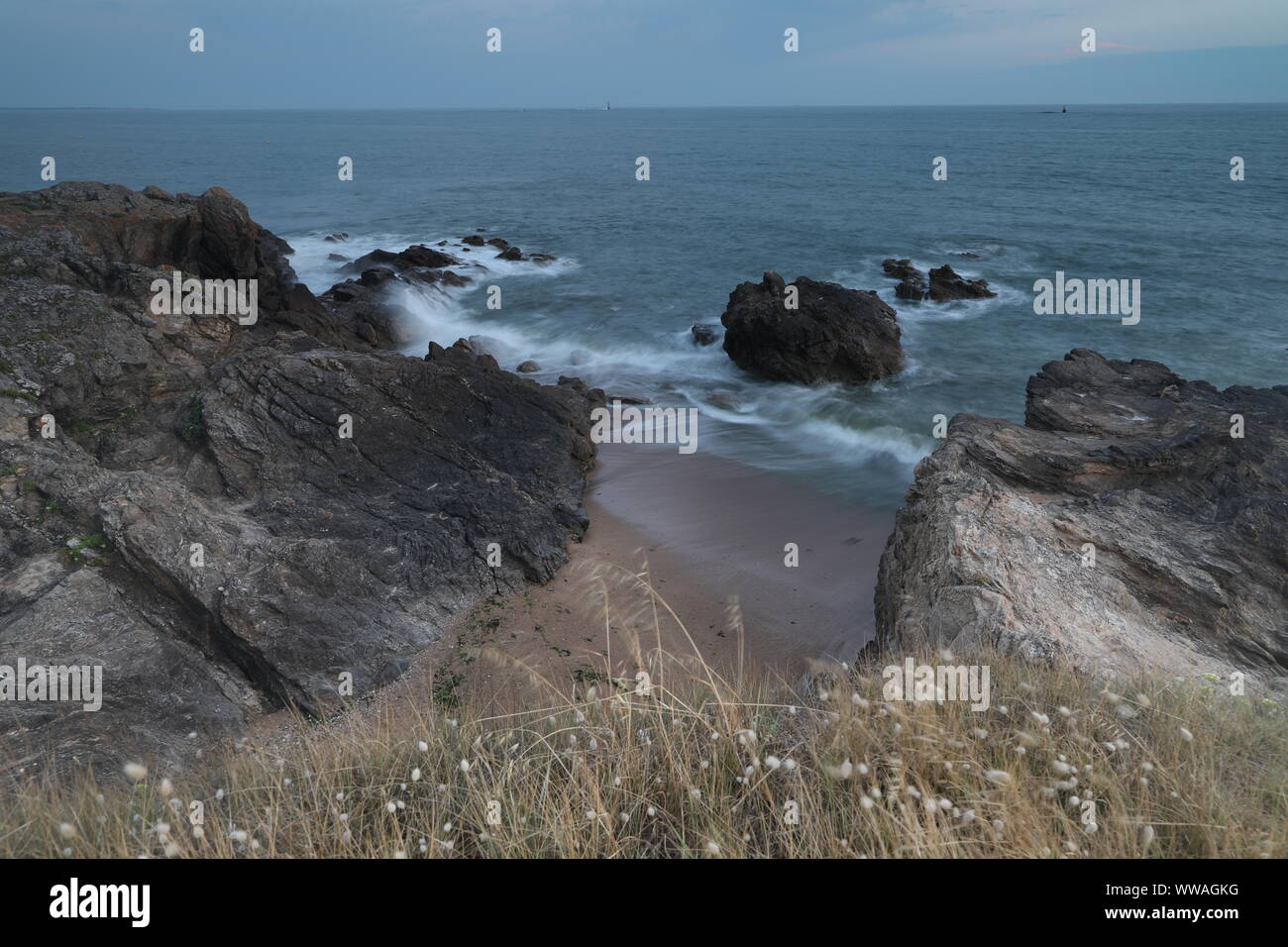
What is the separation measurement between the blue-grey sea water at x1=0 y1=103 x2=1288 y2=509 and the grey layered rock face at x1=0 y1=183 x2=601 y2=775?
19.1 ft

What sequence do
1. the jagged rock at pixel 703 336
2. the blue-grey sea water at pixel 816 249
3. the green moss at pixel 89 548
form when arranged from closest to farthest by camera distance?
the green moss at pixel 89 548
the blue-grey sea water at pixel 816 249
the jagged rock at pixel 703 336

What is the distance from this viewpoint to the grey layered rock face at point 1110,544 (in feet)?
19.1

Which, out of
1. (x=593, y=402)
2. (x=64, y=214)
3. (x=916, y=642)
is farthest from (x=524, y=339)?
(x=916, y=642)

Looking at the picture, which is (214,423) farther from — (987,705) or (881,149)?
(881,149)

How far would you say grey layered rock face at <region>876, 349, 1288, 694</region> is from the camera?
19.1 ft

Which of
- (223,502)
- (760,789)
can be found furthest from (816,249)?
(760,789)

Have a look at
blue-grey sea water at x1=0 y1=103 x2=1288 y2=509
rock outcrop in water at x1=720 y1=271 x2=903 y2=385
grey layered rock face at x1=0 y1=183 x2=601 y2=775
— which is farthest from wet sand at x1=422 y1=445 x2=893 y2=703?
rock outcrop in water at x1=720 y1=271 x2=903 y2=385

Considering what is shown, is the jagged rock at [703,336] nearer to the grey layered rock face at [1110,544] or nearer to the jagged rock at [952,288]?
the jagged rock at [952,288]

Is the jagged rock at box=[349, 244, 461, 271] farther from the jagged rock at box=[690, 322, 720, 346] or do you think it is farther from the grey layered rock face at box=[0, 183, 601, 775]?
the grey layered rock face at box=[0, 183, 601, 775]

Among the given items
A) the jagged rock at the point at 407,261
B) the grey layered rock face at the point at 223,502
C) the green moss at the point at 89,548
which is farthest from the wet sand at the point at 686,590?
the jagged rock at the point at 407,261

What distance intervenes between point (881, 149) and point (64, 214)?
87.2 metres

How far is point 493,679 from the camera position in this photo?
771 centimetres

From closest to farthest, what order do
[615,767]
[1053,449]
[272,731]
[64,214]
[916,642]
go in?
[615,767] → [916,642] → [272,731] → [1053,449] → [64,214]

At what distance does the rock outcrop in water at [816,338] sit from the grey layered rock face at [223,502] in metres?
6.27
